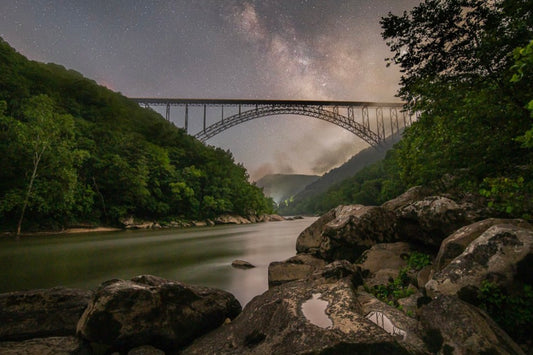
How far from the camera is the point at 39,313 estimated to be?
2.76 m

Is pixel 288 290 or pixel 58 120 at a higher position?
pixel 58 120

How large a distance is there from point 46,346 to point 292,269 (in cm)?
364

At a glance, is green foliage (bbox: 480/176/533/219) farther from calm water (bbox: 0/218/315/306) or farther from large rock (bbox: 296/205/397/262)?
calm water (bbox: 0/218/315/306)

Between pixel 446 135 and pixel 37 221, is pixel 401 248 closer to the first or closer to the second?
pixel 446 135

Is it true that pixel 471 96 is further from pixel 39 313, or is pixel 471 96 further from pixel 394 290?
pixel 39 313

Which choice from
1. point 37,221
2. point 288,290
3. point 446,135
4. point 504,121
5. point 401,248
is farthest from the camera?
point 37,221

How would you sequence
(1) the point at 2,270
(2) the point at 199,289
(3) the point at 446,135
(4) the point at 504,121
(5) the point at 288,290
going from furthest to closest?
1. (1) the point at 2,270
2. (3) the point at 446,135
3. (4) the point at 504,121
4. (2) the point at 199,289
5. (5) the point at 288,290

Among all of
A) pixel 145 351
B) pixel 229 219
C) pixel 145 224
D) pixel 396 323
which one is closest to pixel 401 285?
pixel 396 323

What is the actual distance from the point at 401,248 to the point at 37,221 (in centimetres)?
1994

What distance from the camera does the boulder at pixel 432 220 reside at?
3943 millimetres

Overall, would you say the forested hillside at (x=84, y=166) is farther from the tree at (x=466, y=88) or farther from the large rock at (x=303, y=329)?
the tree at (x=466, y=88)

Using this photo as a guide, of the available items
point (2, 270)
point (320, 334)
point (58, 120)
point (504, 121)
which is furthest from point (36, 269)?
point (58, 120)

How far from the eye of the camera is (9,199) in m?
12.6

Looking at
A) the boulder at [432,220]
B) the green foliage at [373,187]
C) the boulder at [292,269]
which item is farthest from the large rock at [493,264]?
the green foliage at [373,187]
